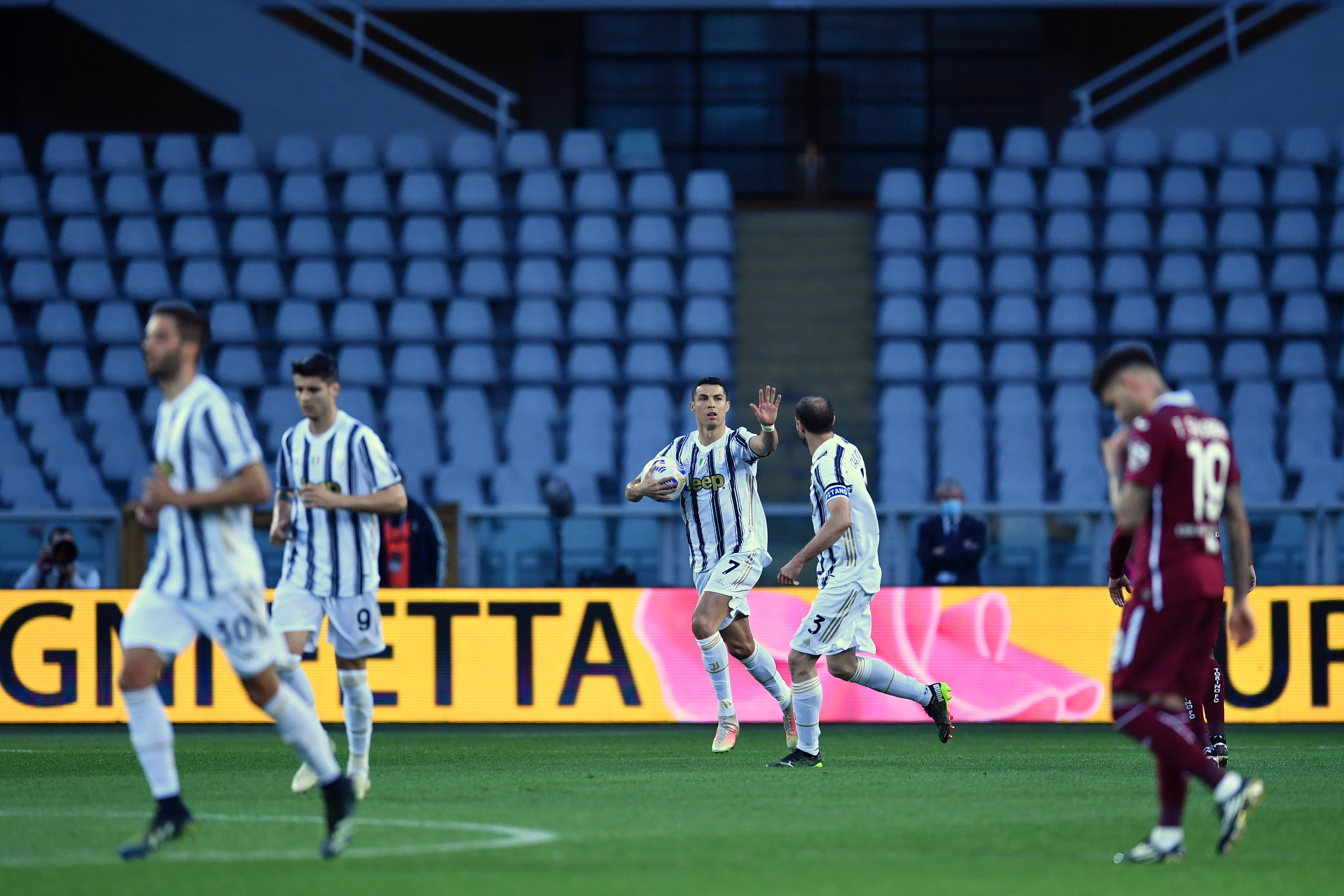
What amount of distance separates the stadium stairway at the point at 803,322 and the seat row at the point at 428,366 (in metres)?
1.07

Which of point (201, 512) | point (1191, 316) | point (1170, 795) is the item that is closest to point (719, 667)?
point (1170, 795)

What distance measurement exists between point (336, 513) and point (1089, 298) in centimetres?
1209

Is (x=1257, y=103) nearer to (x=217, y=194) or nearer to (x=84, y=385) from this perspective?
(x=217, y=194)

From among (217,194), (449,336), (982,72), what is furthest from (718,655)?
(982,72)

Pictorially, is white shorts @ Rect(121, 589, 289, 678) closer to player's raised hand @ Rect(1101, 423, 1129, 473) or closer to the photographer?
player's raised hand @ Rect(1101, 423, 1129, 473)

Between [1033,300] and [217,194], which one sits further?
[217,194]

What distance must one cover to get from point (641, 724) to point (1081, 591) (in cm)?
349

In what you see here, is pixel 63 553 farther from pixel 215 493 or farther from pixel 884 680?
pixel 215 493

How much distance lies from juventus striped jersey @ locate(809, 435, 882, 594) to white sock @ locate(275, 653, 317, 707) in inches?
117

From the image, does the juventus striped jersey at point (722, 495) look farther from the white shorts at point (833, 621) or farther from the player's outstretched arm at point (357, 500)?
the player's outstretched arm at point (357, 500)

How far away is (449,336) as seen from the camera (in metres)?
18.1

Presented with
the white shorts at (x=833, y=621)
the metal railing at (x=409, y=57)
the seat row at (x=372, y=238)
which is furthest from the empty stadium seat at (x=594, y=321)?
the white shorts at (x=833, y=621)

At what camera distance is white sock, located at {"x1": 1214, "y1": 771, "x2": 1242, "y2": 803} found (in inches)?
222

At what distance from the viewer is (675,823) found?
676cm
